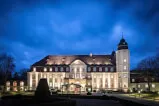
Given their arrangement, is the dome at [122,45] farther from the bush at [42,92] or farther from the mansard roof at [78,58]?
the bush at [42,92]

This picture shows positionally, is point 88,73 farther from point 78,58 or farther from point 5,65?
point 5,65

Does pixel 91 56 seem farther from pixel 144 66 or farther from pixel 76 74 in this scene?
→ pixel 144 66

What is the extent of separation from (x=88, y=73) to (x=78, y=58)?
24.1 feet

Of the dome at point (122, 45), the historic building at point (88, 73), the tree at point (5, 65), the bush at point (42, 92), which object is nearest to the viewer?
the bush at point (42, 92)

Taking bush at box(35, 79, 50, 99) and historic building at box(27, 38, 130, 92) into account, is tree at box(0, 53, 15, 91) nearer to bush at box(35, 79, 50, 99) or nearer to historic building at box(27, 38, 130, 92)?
historic building at box(27, 38, 130, 92)

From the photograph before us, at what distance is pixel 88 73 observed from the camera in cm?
11238

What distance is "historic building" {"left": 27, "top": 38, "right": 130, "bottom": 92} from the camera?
360ft

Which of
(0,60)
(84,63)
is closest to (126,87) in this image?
(84,63)

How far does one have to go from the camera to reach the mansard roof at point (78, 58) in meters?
114

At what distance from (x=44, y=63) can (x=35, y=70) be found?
465 centimetres

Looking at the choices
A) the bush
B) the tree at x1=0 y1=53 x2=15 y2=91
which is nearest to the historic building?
the tree at x1=0 y1=53 x2=15 y2=91

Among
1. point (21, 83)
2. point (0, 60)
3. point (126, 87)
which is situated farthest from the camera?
point (21, 83)

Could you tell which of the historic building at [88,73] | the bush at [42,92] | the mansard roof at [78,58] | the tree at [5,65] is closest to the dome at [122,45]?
the historic building at [88,73]

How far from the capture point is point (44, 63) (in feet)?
374
